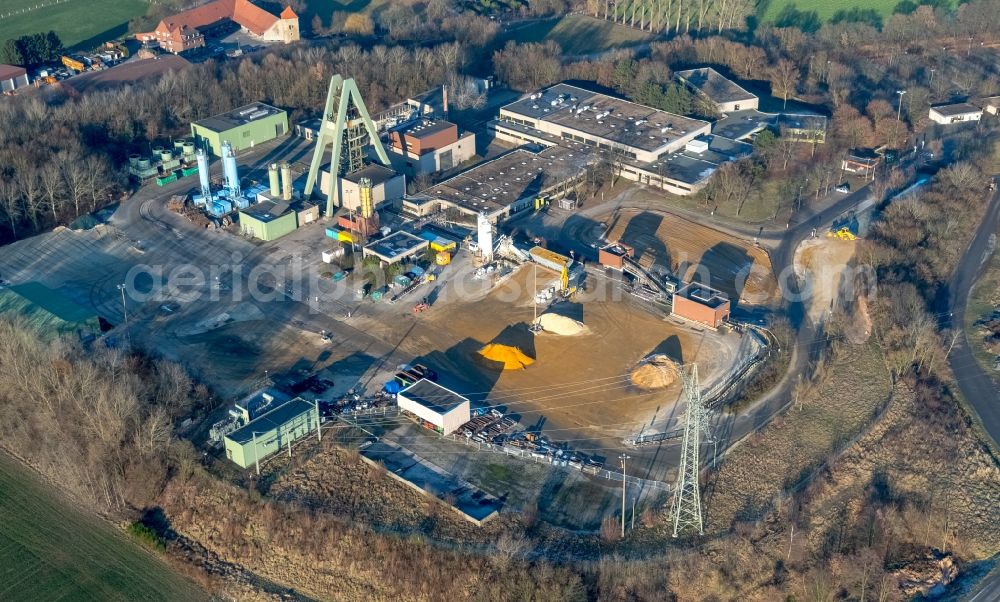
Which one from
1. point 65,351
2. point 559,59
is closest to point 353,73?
point 559,59

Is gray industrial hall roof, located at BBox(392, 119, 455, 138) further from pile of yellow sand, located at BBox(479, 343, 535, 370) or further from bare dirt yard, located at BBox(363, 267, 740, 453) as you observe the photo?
pile of yellow sand, located at BBox(479, 343, 535, 370)

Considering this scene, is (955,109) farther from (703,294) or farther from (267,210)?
(267,210)

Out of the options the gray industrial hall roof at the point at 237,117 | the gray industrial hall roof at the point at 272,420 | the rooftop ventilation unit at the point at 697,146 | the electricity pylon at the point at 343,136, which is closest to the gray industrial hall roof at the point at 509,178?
the electricity pylon at the point at 343,136

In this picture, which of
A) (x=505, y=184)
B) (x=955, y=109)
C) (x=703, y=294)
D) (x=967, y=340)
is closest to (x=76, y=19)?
(x=505, y=184)

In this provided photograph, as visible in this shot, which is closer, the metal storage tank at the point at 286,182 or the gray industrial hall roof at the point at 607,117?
the metal storage tank at the point at 286,182

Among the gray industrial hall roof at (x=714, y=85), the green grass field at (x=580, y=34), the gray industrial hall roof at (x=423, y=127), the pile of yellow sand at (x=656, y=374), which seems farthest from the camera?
the green grass field at (x=580, y=34)

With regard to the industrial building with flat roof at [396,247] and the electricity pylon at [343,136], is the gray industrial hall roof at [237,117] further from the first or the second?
the industrial building with flat roof at [396,247]
